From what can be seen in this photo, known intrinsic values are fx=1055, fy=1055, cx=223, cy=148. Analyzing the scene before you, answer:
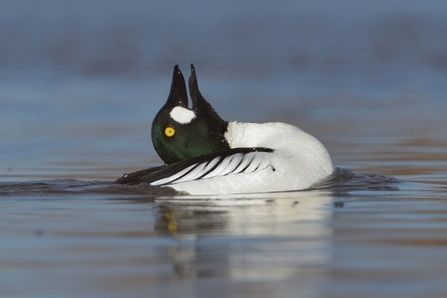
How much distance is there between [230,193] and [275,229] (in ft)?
5.90

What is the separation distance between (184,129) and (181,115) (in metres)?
0.11

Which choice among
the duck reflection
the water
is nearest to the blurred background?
the water

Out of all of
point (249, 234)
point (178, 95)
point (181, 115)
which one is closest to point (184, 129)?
point (181, 115)

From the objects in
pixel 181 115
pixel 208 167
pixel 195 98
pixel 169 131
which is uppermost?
pixel 195 98

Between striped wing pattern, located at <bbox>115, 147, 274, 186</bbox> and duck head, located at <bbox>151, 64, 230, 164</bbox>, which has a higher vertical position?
duck head, located at <bbox>151, 64, 230, 164</bbox>

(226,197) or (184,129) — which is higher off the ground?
(184,129)

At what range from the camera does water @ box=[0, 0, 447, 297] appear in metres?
4.79

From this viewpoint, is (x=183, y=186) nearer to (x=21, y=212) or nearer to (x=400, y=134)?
(x=21, y=212)

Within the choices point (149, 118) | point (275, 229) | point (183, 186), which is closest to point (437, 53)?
point (149, 118)

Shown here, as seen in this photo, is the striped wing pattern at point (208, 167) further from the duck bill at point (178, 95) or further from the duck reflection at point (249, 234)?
the duck bill at point (178, 95)

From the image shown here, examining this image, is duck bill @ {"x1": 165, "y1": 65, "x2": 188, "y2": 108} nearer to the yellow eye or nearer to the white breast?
the yellow eye

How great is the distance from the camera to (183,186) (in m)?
7.71

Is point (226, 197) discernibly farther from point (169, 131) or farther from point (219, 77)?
point (219, 77)

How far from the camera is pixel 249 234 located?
576cm
